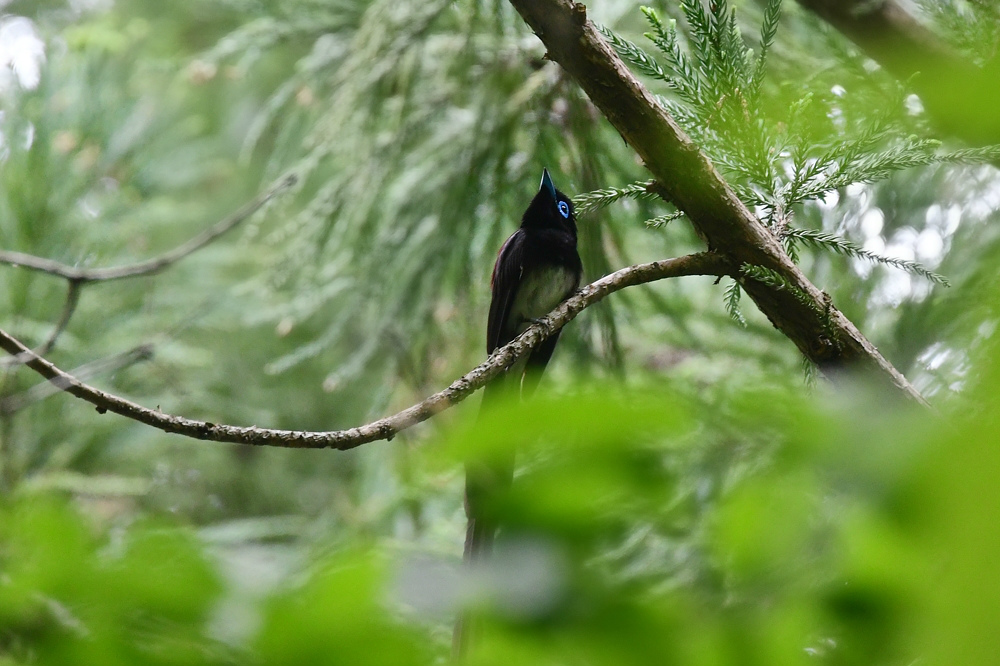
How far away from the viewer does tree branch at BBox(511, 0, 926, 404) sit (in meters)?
1.42

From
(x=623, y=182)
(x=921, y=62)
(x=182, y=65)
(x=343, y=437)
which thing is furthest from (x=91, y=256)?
(x=921, y=62)

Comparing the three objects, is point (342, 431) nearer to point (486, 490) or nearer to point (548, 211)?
point (486, 490)

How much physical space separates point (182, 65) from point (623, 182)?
329cm

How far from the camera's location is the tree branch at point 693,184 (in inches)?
56.1

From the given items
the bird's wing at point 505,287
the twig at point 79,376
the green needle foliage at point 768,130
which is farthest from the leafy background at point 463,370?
the twig at point 79,376

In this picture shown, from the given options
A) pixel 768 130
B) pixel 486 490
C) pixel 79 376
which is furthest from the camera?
pixel 79 376

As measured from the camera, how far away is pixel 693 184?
1.47 metres

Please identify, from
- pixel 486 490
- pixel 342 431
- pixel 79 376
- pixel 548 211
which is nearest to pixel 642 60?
pixel 342 431

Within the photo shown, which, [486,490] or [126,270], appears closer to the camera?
[486,490]

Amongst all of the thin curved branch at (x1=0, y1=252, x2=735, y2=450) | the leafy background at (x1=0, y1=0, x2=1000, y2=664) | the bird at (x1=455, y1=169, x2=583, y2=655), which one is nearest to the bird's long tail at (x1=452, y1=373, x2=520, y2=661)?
the leafy background at (x1=0, y1=0, x2=1000, y2=664)

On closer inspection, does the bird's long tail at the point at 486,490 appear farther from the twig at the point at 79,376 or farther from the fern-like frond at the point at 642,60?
the twig at the point at 79,376

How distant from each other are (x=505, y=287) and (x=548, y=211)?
31 centimetres

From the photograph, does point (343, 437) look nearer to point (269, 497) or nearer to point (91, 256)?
point (91, 256)

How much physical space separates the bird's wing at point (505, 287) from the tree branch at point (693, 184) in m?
1.26
